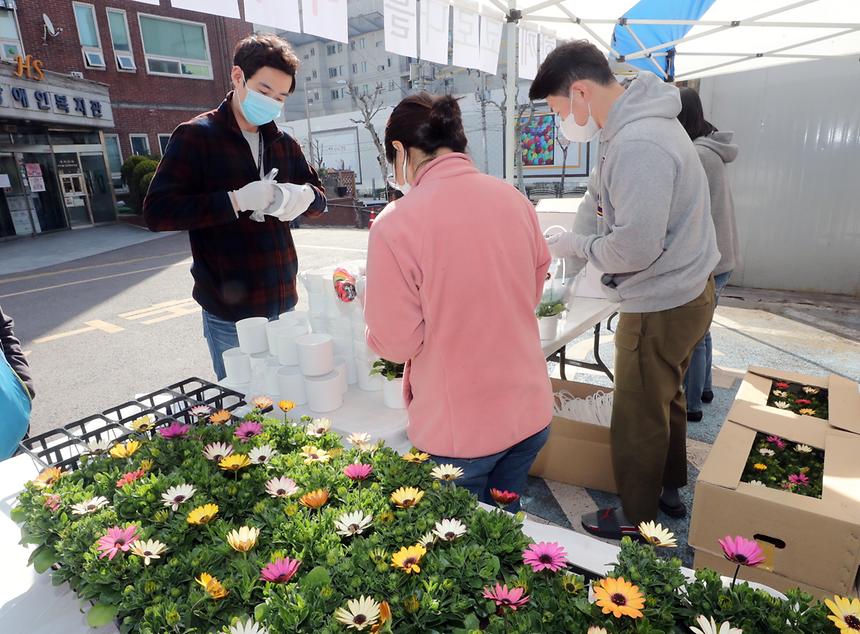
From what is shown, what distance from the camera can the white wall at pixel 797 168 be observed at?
5441 millimetres

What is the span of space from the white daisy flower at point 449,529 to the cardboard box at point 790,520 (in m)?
1.26

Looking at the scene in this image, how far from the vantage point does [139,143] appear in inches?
645

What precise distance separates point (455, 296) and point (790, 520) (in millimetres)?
1323

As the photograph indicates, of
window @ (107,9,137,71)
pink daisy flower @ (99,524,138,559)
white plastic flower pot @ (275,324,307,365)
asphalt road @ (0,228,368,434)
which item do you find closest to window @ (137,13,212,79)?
window @ (107,9,137,71)

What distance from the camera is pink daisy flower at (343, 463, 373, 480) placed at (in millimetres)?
1032

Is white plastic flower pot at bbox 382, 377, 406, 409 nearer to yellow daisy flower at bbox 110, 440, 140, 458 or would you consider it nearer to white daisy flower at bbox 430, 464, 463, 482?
white daisy flower at bbox 430, 464, 463, 482

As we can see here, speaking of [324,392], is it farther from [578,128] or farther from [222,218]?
[578,128]

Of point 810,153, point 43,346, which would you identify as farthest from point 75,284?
point 810,153

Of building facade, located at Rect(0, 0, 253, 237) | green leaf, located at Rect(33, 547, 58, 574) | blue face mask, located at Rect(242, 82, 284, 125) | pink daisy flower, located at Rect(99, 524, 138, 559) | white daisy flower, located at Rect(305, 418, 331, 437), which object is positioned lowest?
green leaf, located at Rect(33, 547, 58, 574)

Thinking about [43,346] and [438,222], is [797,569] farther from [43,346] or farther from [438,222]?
[43,346]

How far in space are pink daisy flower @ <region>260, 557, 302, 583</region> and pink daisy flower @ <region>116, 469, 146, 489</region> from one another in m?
0.40

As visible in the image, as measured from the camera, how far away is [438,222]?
118 cm

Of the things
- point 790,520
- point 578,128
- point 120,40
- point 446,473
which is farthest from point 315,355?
point 120,40

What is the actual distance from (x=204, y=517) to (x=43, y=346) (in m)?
5.76
